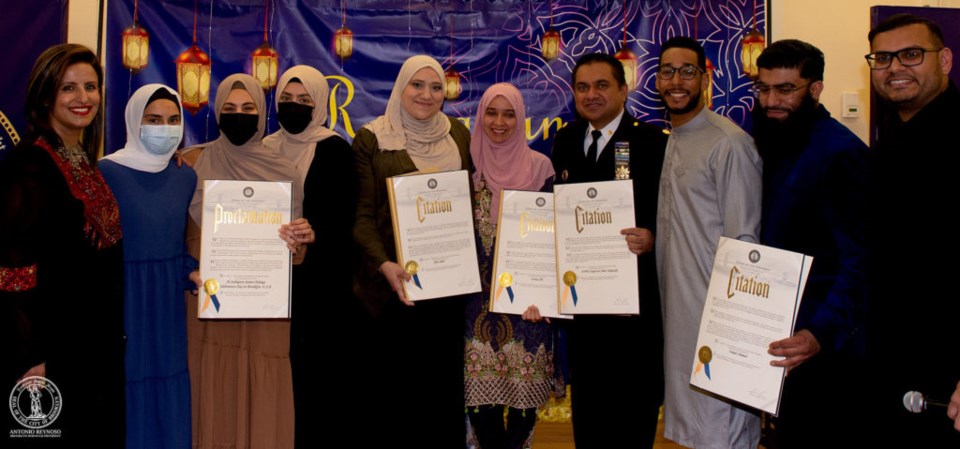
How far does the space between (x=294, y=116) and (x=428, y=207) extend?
30.7 inches

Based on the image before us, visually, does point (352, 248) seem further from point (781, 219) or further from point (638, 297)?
point (781, 219)

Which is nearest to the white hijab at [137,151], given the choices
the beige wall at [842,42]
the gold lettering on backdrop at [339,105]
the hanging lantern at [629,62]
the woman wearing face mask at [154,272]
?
the woman wearing face mask at [154,272]

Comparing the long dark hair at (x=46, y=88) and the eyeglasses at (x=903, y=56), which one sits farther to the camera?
the long dark hair at (x=46, y=88)

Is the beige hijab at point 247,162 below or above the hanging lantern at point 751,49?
below

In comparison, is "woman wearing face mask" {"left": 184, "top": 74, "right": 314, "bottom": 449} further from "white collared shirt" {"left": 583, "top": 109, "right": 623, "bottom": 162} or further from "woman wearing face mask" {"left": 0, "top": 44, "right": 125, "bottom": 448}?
"white collared shirt" {"left": 583, "top": 109, "right": 623, "bottom": 162}

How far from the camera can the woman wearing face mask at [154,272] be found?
263 centimetres

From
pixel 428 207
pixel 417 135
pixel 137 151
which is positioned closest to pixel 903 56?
pixel 428 207

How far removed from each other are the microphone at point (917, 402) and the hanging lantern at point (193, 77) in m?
3.68

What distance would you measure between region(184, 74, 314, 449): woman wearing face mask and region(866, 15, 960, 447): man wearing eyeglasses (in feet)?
6.49

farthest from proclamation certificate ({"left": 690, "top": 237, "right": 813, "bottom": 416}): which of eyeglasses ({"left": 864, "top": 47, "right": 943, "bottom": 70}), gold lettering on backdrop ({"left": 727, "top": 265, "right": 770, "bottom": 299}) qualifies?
eyeglasses ({"left": 864, "top": 47, "right": 943, "bottom": 70})

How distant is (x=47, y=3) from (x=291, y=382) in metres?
2.77

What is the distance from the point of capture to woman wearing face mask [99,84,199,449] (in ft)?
8.64

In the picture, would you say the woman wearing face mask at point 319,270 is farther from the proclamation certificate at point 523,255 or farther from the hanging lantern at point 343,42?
the hanging lantern at point 343,42

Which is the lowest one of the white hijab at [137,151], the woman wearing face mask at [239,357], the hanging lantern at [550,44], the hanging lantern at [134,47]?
the woman wearing face mask at [239,357]
